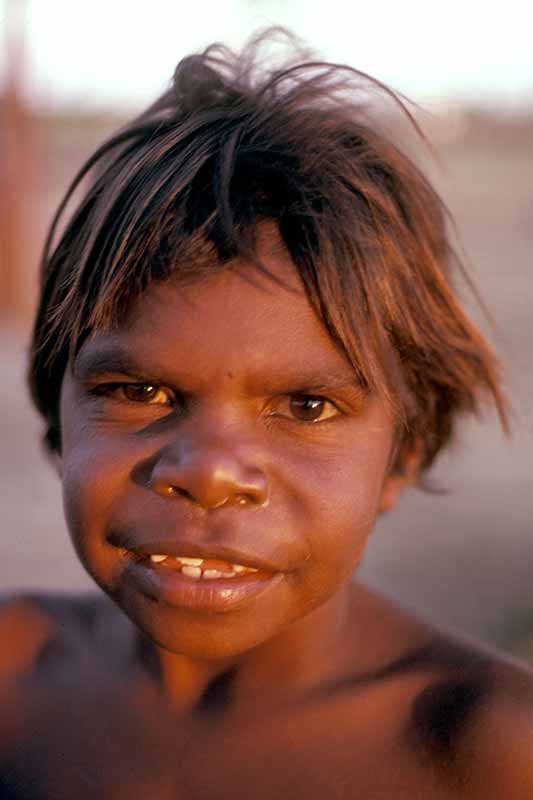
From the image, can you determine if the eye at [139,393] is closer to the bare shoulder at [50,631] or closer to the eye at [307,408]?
the eye at [307,408]

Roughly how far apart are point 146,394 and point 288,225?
348 mm

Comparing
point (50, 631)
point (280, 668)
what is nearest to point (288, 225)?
point (280, 668)

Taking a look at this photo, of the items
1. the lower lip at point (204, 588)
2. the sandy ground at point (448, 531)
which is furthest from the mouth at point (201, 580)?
the sandy ground at point (448, 531)

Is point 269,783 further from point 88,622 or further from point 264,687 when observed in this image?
point 88,622

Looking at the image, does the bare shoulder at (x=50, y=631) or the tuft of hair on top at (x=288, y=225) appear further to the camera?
the bare shoulder at (x=50, y=631)

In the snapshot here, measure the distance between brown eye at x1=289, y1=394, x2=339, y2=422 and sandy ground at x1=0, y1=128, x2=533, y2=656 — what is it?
81cm

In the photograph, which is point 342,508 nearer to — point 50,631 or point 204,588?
point 204,588

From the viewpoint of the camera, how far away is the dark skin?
1494mm

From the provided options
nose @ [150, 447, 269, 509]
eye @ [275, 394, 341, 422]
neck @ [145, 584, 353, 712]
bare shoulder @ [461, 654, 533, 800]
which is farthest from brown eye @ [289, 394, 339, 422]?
bare shoulder @ [461, 654, 533, 800]

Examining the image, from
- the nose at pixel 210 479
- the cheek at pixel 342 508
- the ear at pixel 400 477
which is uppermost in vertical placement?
the nose at pixel 210 479

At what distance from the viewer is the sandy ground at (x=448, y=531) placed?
3.62m

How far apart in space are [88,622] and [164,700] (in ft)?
1.05

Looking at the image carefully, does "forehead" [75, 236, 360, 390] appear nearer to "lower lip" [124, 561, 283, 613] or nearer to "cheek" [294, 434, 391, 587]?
"cheek" [294, 434, 391, 587]

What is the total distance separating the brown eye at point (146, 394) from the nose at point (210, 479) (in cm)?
11
